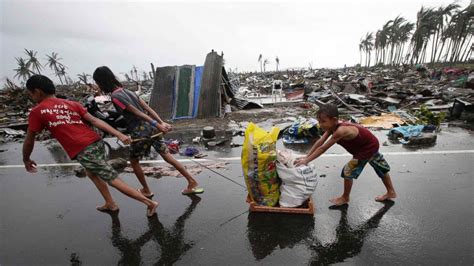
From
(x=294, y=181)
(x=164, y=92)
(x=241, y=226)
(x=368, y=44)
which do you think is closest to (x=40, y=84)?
(x=241, y=226)

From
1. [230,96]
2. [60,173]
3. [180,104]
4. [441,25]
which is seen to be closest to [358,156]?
[60,173]

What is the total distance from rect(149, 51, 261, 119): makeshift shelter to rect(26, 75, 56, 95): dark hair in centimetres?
699

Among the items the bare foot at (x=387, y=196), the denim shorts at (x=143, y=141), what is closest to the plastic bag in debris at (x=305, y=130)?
the bare foot at (x=387, y=196)

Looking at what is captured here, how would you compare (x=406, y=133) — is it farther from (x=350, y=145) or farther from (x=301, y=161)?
(x=301, y=161)

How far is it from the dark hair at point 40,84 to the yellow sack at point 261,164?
Answer: 222 cm

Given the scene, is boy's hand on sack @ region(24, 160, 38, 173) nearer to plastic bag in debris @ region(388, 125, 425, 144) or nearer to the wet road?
the wet road

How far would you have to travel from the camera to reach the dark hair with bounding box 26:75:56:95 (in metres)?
2.73

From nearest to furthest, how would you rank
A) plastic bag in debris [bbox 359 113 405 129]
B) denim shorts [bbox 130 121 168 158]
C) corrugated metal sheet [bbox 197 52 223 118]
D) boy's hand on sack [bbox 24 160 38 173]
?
boy's hand on sack [bbox 24 160 38 173], denim shorts [bbox 130 121 168 158], plastic bag in debris [bbox 359 113 405 129], corrugated metal sheet [bbox 197 52 223 118]

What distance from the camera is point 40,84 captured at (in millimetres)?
2740

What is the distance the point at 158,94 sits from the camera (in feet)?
33.3

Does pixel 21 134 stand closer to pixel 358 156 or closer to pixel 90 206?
pixel 90 206

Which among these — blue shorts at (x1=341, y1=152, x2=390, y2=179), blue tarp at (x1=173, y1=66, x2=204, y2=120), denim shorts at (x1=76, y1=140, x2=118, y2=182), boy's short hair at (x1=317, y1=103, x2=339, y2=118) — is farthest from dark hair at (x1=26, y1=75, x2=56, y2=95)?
blue tarp at (x1=173, y1=66, x2=204, y2=120)

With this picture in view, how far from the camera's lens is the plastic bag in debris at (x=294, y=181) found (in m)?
3.01

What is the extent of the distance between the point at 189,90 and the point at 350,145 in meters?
7.82
